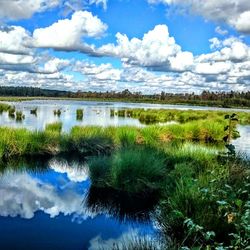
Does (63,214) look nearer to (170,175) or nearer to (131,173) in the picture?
(131,173)

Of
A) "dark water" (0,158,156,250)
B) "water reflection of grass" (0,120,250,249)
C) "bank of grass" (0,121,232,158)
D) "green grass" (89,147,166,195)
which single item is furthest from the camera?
"bank of grass" (0,121,232,158)

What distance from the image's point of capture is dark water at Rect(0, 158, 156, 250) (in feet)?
28.9

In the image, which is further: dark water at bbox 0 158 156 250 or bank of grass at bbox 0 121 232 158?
bank of grass at bbox 0 121 232 158

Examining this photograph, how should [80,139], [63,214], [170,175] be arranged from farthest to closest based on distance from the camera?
[80,139] < [170,175] < [63,214]

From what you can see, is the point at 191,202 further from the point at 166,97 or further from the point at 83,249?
the point at 166,97

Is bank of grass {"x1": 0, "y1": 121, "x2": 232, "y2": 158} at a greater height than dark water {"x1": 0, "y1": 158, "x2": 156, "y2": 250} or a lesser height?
greater

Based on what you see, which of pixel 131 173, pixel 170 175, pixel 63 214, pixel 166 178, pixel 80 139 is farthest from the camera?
pixel 80 139

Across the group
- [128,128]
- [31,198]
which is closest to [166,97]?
[128,128]

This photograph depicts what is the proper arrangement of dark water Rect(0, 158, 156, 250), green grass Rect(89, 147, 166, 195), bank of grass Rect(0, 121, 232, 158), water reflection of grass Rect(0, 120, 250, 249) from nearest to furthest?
water reflection of grass Rect(0, 120, 250, 249)
dark water Rect(0, 158, 156, 250)
green grass Rect(89, 147, 166, 195)
bank of grass Rect(0, 121, 232, 158)

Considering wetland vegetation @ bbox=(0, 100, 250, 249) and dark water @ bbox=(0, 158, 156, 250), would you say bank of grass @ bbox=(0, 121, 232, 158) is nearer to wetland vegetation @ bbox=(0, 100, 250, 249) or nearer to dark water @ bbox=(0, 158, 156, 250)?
wetland vegetation @ bbox=(0, 100, 250, 249)

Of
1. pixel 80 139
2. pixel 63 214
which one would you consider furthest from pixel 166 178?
pixel 80 139

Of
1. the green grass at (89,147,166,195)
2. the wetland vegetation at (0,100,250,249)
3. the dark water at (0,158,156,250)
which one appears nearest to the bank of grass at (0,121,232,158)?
the wetland vegetation at (0,100,250,249)

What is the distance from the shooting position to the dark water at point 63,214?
8.80m

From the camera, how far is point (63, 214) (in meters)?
10.7
